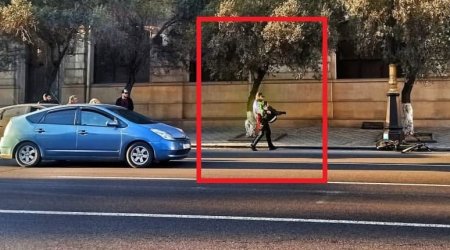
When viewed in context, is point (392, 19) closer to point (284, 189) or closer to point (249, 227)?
point (284, 189)

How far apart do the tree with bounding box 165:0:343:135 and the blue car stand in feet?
23.8

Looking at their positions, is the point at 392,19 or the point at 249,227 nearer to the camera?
the point at 249,227

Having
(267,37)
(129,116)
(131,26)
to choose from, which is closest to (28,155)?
(129,116)

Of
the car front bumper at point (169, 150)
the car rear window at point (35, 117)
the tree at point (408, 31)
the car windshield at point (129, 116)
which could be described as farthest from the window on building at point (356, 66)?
the car rear window at point (35, 117)

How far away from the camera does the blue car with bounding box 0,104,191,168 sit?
11.4 metres

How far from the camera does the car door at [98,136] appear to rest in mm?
11523

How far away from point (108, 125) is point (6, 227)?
547cm

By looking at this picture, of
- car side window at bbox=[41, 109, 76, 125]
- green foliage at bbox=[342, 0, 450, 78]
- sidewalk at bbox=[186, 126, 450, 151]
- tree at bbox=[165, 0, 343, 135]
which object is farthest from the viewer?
sidewalk at bbox=[186, 126, 450, 151]

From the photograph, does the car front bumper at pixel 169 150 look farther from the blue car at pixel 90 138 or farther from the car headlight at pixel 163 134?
the car headlight at pixel 163 134

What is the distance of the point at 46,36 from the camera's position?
1953 cm

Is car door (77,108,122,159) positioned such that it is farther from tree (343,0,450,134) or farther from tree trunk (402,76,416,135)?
tree trunk (402,76,416,135)

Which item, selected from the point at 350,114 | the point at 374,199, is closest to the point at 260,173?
the point at 374,199

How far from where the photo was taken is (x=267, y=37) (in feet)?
58.8

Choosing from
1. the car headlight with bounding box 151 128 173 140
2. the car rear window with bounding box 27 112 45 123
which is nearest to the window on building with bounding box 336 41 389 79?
the car headlight with bounding box 151 128 173 140
